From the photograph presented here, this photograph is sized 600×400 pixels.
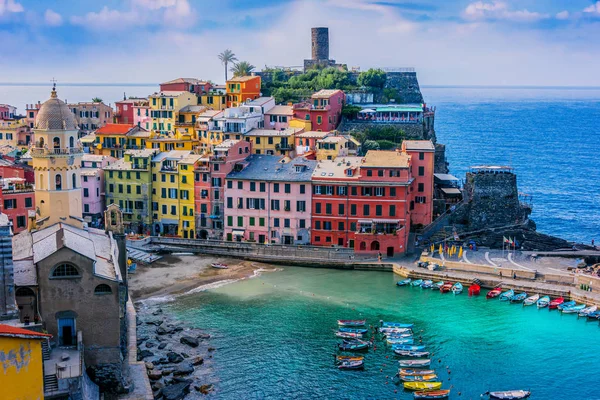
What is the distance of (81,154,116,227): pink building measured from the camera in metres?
92.4

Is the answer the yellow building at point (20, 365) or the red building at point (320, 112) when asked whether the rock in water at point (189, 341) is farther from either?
the red building at point (320, 112)

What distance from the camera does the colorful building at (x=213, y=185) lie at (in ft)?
291

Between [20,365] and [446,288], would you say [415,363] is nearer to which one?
[446,288]

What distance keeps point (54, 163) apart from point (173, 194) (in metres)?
33.0

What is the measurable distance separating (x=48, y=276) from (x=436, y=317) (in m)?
34.1

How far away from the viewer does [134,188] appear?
3649 inches

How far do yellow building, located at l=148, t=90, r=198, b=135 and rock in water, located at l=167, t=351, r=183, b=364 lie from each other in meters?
60.8

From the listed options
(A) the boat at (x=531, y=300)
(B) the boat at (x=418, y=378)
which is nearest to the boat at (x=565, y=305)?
(A) the boat at (x=531, y=300)

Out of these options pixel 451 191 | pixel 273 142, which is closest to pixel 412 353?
pixel 451 191

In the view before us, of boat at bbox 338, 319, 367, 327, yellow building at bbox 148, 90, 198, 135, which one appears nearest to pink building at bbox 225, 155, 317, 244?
boat at bbox 338, 319, 367, 327

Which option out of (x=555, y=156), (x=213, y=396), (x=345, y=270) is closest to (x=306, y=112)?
(x=345, y=270)

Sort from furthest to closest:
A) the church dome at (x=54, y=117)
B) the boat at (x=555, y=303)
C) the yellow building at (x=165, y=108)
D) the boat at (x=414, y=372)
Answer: the yellow building at (x=165, y=108)
the boat at (x=555, y=303)
the church dome at (x=54, y=117)
the boat at (x=414, y=372)

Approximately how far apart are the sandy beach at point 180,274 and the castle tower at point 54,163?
1413 centimetres

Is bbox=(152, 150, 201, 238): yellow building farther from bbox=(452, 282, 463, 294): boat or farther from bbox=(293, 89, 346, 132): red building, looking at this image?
bbox=(452, 282, 463, 294): boat
